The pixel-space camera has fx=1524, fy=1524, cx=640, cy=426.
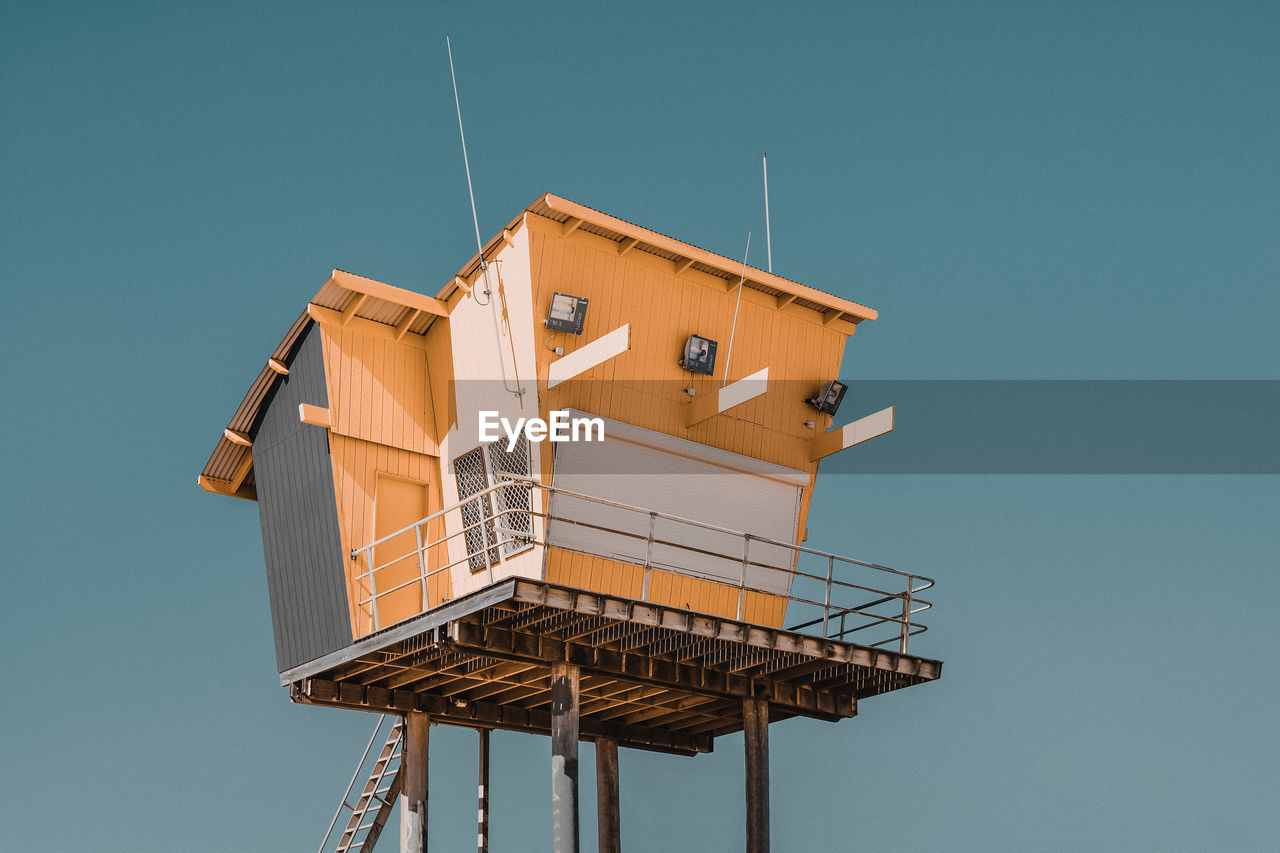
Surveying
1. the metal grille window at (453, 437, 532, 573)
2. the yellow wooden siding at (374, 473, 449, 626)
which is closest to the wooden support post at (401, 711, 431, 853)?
the yellow wooden siding at (374, 473, 449, 626)

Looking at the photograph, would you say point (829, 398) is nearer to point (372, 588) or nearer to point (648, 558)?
point (648, 558)

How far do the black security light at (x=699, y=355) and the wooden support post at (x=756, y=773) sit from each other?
5751 millimetres

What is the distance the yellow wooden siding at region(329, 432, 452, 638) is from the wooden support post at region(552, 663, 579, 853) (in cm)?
328

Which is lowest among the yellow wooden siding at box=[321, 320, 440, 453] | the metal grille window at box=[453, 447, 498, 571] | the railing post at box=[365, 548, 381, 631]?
the railing post at box=[365, 548, 381, 631]

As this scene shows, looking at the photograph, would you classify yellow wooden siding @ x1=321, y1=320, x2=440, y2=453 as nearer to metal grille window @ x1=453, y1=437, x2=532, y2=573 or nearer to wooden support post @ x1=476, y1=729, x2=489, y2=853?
metal grille window @ x1=453, y1=437, x2=532, y2=573


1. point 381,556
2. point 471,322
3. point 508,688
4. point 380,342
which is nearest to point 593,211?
point 471,322

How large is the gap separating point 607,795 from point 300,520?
7729 mm

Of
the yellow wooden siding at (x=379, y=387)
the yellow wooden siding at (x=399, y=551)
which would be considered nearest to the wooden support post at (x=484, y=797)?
the yellow wooden siding at (x=399, y=551)

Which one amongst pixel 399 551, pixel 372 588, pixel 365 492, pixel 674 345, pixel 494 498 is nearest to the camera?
pixel 372 588

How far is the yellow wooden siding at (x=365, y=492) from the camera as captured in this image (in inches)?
966

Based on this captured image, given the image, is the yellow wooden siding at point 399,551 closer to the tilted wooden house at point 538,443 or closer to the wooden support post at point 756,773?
the tilted wooden house at point 538,443

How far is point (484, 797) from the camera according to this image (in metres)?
28.0

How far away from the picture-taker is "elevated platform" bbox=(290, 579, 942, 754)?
2228 cm

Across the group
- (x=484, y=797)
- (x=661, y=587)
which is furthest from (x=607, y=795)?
(x=661, y=587)
